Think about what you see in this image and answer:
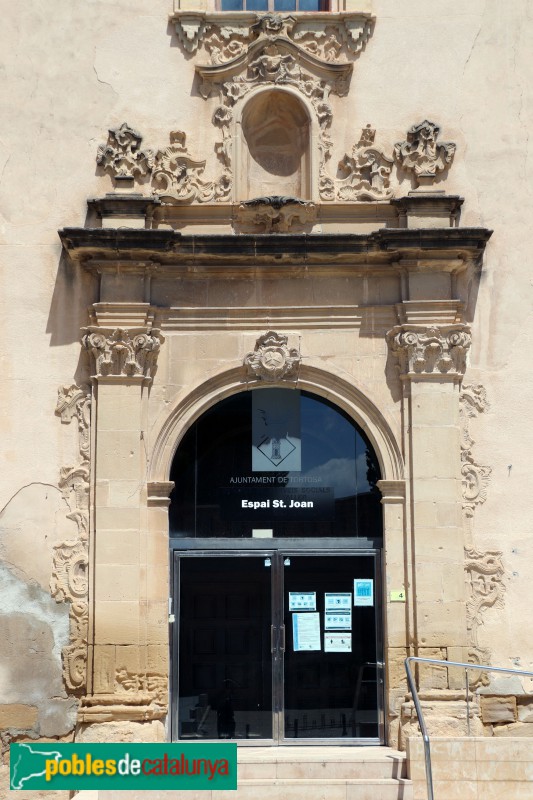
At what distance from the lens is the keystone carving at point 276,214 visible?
12719 mm

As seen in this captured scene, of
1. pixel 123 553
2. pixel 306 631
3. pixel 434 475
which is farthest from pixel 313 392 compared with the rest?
pixel 123 553

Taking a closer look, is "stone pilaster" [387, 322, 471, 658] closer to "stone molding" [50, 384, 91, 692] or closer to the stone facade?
the stone facade

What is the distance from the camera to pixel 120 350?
12.5 m

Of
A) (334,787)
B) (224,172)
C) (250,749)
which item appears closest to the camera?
(334,787)

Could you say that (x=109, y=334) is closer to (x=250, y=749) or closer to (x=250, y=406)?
(x=250, y=406)

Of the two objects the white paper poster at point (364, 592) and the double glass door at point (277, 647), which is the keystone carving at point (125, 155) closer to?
the double glass door at point (277, 647)

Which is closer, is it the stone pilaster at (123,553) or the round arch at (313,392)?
the stone pilaster at (123,553)

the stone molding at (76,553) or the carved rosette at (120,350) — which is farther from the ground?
the carved rosette at (120,350)

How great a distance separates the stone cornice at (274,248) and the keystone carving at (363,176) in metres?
0.58

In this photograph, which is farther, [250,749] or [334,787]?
[250,749]

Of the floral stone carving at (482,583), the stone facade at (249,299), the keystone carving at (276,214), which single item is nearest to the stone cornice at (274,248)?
the stone facade at (249,299)

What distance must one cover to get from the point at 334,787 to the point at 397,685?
1.49m

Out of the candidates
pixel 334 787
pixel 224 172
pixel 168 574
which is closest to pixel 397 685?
pixel 334 787

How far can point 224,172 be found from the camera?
12992 mm
